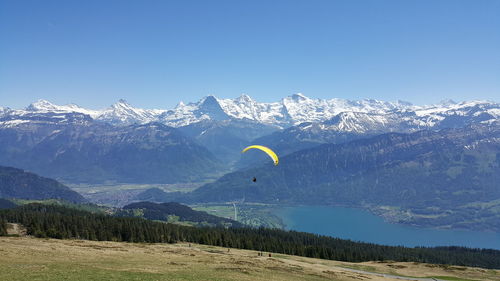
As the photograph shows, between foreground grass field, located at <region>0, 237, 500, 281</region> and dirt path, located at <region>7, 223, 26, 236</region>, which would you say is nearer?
foreground grass field, located at <region>0, 237, 500, 281</region>

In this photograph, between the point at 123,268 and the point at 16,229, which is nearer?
the point at 123,268

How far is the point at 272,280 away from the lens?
6212 centimetres

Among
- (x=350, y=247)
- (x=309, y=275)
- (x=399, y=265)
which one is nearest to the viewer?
(x=309, y=275)

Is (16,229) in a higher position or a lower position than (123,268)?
lower

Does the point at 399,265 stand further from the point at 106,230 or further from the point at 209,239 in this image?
the point at 106,230

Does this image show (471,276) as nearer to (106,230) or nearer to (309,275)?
(309,275)

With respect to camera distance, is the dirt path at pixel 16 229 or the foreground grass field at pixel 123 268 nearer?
the foreground grass field at pixel 123 268

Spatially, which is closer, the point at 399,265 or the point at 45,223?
the point at 399,265

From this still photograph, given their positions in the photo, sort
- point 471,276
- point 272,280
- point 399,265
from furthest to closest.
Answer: point 399,265
point 471,276
point 272,280

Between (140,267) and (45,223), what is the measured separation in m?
102

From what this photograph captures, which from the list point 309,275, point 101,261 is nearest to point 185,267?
point 101,261

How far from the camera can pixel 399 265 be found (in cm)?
10838

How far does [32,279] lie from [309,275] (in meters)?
46.3

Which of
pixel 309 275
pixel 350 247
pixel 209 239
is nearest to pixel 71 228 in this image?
pixel 209 239
